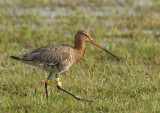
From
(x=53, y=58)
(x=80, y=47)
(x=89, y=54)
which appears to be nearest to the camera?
(x=53, y=58)

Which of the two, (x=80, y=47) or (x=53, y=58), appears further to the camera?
(x=80, y=47)

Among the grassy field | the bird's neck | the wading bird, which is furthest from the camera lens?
the bird's neck

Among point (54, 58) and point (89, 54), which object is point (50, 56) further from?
point (89, 54)

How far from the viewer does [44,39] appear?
10172 mm

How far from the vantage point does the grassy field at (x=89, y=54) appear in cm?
623

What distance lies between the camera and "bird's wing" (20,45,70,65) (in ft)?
22.1

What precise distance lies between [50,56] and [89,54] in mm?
2486

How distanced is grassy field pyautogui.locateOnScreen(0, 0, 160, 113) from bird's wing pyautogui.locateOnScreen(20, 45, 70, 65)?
1.73ft

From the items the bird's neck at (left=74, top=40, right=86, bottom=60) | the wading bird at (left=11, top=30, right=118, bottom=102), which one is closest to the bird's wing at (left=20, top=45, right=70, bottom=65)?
the wading bird at (left=11, top=30, right=118, bottom=102)

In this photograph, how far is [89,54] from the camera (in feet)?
30.0

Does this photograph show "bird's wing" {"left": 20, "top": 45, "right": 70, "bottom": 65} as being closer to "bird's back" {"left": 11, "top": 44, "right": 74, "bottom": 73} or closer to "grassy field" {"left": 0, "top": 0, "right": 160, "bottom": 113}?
"bird's back" {"left": 11, "top": 44, "right": 74, "bottom": 73}

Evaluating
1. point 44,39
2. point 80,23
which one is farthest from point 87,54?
point 80,23

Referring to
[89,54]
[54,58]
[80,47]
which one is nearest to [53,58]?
[54,58]

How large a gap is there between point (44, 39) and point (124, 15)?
338 cm
